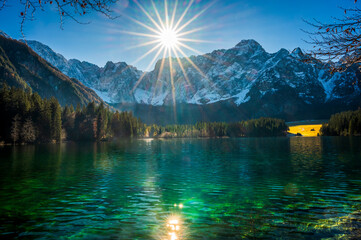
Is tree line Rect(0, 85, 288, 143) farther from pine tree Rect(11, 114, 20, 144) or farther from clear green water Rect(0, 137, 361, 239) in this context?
clear green water Rect(0, 137, 361, 239)

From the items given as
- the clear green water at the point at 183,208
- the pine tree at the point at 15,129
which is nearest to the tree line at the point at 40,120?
the pine tree at the point at 15,129

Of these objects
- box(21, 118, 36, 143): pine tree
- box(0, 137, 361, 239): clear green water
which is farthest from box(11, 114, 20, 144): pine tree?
box(0, 137, 361, 239): clear green water

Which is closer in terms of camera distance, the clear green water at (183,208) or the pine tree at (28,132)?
the clear green water at (183,208)

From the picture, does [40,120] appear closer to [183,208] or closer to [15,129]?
[15,129]

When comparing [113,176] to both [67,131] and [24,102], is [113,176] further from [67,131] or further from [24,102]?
[67,131]

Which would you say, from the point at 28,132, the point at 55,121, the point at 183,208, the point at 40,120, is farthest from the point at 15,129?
→ the point at 183,208

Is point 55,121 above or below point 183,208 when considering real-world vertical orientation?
above

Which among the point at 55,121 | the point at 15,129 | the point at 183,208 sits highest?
the point at 55,121

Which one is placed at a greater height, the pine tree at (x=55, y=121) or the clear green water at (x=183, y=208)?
the pine tree at (x=55, y=121)

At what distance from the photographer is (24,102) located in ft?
387

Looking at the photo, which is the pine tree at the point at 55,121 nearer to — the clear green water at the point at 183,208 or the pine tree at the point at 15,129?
the pine tree at the point at 15,129

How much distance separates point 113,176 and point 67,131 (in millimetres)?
147642

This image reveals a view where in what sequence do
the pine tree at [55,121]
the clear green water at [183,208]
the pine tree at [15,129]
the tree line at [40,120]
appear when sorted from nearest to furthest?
the clear green water at [183,208], the pine tree at [15,129], the tree line at [40,120], the pine tree at [55,121]

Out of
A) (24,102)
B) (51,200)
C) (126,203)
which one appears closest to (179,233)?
(126,203)
